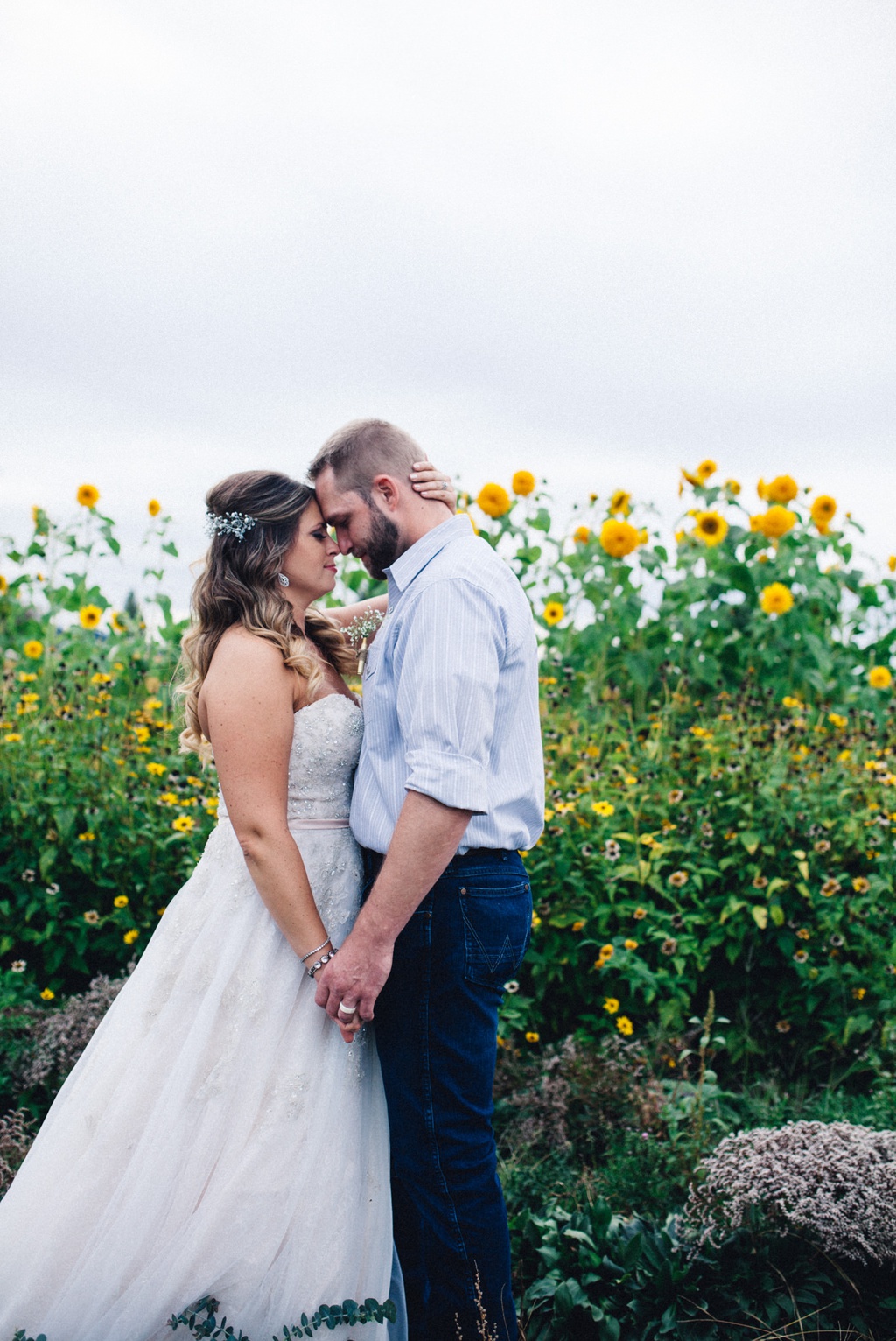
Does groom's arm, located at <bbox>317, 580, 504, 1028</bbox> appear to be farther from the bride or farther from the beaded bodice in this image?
Answer: the beaded bodice

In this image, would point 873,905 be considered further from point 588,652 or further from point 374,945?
point 588,652

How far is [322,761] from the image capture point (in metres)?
2.43

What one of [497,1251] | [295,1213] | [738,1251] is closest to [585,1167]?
[738,1251]

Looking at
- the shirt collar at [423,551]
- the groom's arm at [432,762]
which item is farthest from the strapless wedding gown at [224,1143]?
the shirt collar at [423,551]

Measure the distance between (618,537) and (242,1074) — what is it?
159 inches

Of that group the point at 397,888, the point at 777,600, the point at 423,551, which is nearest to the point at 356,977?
the point at 397,888

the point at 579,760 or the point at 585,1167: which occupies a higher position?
the point at 579,760

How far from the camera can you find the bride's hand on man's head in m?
2.48

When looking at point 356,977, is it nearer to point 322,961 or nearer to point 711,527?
point 322,961

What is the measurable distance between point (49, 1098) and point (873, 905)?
276 cm

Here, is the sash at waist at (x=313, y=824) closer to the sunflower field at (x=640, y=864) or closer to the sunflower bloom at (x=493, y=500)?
the sunflower field at (x=640, y=864)

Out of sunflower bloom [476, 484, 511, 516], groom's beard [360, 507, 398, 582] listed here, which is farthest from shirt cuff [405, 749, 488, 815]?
sunflower bloom [476, 484, 511, 516]

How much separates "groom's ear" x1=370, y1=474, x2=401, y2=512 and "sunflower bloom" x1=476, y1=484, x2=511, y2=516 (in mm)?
3182

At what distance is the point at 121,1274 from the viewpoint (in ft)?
7.06
